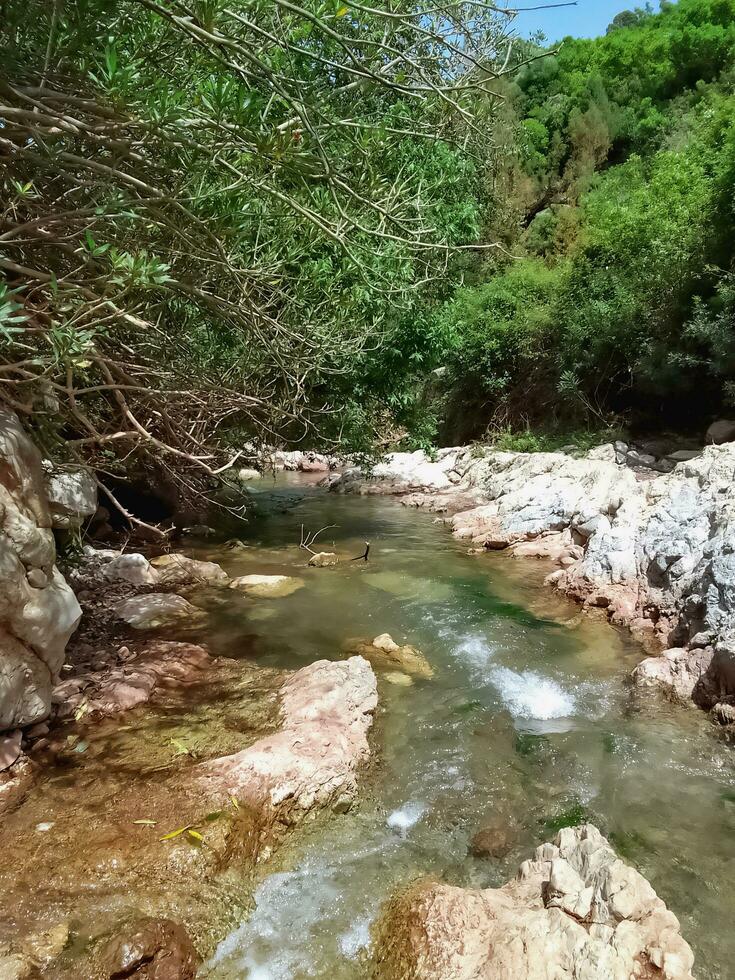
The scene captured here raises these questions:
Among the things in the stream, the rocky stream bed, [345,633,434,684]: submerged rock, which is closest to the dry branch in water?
the rocky stream bed

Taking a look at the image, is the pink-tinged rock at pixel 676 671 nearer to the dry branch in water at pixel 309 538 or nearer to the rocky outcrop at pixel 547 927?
the rocky outcrop at pixel 547 927

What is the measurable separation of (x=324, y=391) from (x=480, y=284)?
1416cm

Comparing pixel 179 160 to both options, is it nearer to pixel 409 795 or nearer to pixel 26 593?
pixel 26 593

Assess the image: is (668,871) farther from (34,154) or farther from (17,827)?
(34,154)

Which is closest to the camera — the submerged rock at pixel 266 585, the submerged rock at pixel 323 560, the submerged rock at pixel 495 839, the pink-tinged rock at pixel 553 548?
the submerged rock at pixel 495 839

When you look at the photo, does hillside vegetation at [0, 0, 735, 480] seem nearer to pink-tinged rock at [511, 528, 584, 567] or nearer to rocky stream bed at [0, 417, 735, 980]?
rocky stream bed at [0, 417, 735, 980]

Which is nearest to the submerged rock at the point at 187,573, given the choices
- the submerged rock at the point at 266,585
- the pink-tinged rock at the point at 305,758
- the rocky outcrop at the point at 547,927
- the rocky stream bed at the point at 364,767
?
the rocky stream bed at the point at 364,767

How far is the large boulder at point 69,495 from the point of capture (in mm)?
4699

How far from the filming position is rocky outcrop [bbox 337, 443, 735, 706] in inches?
220

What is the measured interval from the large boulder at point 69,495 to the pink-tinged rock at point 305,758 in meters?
2.33

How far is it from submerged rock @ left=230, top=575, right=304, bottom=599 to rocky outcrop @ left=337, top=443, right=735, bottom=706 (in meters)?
3.75

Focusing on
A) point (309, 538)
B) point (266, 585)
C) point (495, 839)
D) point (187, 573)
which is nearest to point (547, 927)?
point (495, 839)

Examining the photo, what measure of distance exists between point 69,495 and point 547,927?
4578 millimetres

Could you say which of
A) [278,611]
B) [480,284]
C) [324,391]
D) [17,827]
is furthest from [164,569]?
[480,284]
